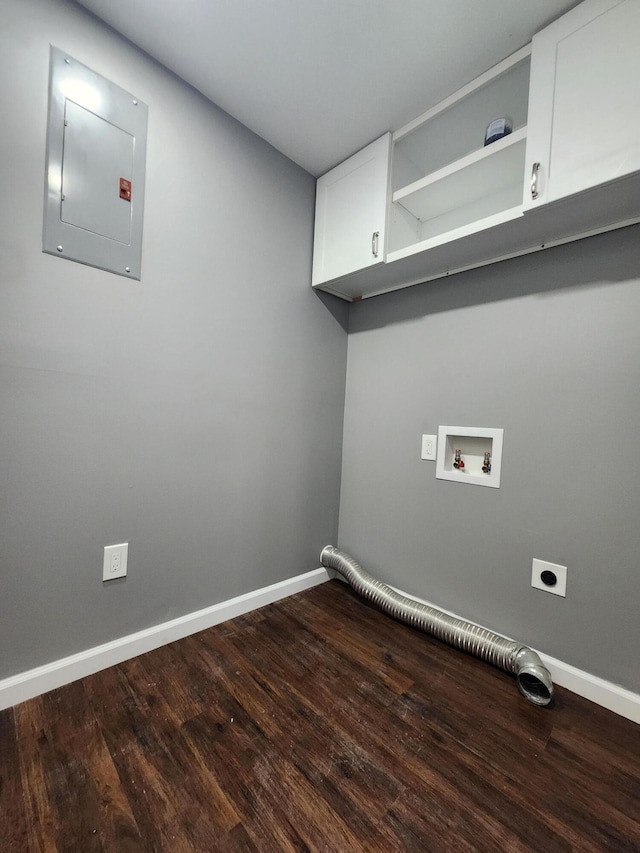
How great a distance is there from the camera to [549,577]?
4.50 feet

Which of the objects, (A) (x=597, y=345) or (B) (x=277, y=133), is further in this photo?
(B) (x=277, y=133)

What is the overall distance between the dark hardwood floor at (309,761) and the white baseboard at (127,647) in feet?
0.13

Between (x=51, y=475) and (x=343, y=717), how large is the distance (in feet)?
4.18

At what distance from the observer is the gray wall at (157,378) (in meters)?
1.11

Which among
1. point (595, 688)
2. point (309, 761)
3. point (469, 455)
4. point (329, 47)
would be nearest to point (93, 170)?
point (329, 47)

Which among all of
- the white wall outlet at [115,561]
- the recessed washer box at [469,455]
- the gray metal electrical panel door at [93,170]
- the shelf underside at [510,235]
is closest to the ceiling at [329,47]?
the gray metal electrical panel door at [93,170]

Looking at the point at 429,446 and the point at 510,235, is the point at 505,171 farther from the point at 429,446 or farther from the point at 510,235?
the point at 429,446

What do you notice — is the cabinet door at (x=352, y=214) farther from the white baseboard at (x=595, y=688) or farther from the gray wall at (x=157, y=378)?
the white baseboard at (x=595, y=688)

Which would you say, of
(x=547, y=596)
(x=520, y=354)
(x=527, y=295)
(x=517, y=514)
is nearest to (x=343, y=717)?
(x=547, y=596)

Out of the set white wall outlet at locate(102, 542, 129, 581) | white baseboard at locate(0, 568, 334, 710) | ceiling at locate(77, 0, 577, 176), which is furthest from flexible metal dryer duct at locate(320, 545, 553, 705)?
ceiling at locate(77, 0, 577, 176)

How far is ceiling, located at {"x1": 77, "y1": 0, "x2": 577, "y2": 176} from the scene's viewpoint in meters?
1.13

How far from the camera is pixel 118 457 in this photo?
1.32m

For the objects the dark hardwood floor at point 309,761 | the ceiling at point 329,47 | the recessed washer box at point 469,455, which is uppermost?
the ceiling at point 329,47

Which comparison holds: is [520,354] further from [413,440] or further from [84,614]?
[84,614]
